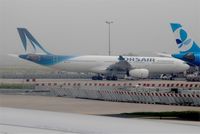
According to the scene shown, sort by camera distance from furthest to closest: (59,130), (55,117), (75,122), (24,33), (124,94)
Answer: (24,33)
(124,94)
(55,117)
(75,122)
(59,130)

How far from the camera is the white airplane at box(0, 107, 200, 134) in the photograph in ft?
13.3

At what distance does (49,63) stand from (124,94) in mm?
37289

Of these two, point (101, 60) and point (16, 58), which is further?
point (16, 58)

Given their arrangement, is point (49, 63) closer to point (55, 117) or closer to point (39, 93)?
point (39, 93)

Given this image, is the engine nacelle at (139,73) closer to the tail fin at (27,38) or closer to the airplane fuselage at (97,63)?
the airplane fuselage at (97,63)

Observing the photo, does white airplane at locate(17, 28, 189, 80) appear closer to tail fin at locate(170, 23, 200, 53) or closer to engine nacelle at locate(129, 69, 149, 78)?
engine nacelle at locate(129, 69, 149, 78)

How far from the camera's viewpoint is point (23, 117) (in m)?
5.01

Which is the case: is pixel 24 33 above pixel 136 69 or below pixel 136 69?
above

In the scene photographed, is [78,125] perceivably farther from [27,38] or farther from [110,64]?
[27,38]

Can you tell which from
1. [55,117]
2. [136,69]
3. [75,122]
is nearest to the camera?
[75,122]

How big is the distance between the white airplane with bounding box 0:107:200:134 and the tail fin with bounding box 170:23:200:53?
5114cm

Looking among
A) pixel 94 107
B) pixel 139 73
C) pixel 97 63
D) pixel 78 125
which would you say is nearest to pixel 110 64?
pixel 97 63

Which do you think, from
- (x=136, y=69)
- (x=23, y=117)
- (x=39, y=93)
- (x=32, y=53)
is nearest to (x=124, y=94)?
(x=39, y=93)

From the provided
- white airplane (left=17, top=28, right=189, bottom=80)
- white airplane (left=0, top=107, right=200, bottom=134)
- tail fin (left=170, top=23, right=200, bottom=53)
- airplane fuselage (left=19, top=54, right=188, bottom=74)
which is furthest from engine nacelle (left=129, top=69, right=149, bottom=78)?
white airplane (left=0, top=107, right=200, bottom=134)
